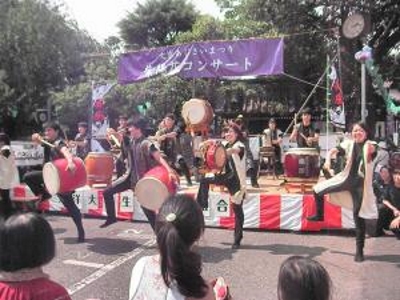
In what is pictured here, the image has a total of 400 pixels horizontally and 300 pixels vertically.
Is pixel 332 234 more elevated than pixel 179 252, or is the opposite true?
pixel 179 252

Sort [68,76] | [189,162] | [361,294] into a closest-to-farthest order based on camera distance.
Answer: [361,294] < [189,162] < [68,76]

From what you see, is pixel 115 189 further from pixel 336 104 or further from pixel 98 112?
pixel 98 112

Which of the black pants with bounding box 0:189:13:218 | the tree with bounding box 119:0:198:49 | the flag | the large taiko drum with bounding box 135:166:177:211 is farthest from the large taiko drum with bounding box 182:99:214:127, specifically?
the tree with bounding box 119:0:198:49

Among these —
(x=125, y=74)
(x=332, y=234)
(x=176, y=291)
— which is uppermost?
(x=125, y=74)

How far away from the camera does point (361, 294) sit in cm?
584

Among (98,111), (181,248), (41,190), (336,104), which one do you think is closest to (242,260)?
(41,190)

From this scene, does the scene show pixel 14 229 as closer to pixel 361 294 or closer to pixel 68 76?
pixel 361 294

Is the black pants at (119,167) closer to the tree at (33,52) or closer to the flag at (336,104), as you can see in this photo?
the flag at (336,104)

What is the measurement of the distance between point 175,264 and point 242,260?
4937mm

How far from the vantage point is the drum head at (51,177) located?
25.9ft

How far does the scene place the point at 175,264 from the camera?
240 cm

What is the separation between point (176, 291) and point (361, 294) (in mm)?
3909

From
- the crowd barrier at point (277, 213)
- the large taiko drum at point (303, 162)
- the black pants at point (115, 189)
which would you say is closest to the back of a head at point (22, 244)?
the black pants at point (115, 189)


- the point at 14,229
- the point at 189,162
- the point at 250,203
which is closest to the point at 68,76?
the point at 189,162
